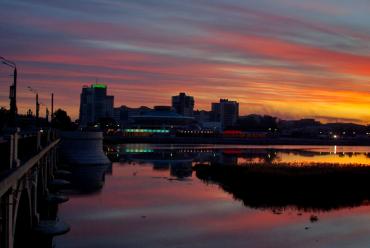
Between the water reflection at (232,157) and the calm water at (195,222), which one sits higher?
the water reflection at (232,157)

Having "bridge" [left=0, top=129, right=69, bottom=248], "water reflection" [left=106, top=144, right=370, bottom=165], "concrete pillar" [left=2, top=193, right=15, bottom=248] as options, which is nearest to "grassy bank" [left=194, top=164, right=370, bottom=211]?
"water reflection" [left=106, top=144, right=370, bottom=165]

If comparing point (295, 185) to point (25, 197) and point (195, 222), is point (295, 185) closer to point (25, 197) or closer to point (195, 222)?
point (195, 222)

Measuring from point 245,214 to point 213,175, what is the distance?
31.0m

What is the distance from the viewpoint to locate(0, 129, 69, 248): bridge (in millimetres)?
17859

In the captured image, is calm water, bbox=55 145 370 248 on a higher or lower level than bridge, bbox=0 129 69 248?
lower

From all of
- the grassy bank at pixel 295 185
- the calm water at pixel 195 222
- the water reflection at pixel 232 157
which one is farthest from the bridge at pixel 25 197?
the water reflection at pixel 232 157

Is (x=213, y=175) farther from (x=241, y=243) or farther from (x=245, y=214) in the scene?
(x=241, y=243)

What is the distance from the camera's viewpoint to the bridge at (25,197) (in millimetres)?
17859

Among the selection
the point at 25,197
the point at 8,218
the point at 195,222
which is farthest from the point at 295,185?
the point at 8,218

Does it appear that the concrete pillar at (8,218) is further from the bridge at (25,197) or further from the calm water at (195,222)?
the calm water at (195,222)

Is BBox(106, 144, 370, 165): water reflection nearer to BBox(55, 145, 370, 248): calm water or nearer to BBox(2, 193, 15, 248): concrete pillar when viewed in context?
BBox(55, 145, 370, 248): calm water

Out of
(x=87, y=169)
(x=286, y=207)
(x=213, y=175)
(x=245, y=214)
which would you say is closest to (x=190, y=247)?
(x=245, y=214)

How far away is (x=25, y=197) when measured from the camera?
27.9 metres

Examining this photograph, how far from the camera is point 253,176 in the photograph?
6450cm
